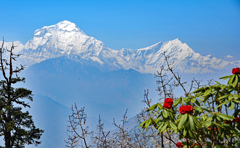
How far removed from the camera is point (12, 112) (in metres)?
11.5

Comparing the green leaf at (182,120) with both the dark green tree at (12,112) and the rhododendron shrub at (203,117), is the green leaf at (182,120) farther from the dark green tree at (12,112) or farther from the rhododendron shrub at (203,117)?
the dark green tree at (12,112)

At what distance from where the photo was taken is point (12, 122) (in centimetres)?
1114

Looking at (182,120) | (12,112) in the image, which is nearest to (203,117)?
(182,120)

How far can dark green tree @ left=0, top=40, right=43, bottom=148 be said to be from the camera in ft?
36.7

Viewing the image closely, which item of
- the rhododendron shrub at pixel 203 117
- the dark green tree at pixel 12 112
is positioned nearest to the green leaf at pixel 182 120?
the rhododendron shrub at pixel 203 117

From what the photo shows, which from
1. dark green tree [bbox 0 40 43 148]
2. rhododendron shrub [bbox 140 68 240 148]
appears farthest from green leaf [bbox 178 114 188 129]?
dark green tree [bbox 0 40 43 148]

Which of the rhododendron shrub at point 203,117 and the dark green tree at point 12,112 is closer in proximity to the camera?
the rhododendron shrub at point 203,117

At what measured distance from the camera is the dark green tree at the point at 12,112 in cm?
1118

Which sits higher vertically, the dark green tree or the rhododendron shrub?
the dark green tree

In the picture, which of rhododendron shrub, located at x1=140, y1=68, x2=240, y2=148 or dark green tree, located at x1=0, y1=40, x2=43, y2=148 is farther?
dark green tree, located at x1=0, y1=40, x2=43, y2=148

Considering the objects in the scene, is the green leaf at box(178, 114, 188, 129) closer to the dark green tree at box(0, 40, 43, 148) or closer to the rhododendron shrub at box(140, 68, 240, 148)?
the rhododendron shrub at box(140, 68, 240, 148)

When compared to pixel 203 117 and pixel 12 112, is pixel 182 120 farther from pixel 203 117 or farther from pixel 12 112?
pixel 12 112

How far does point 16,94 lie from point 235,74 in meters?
10.5

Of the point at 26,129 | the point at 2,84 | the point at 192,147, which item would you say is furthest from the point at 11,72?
the point at 192,147
